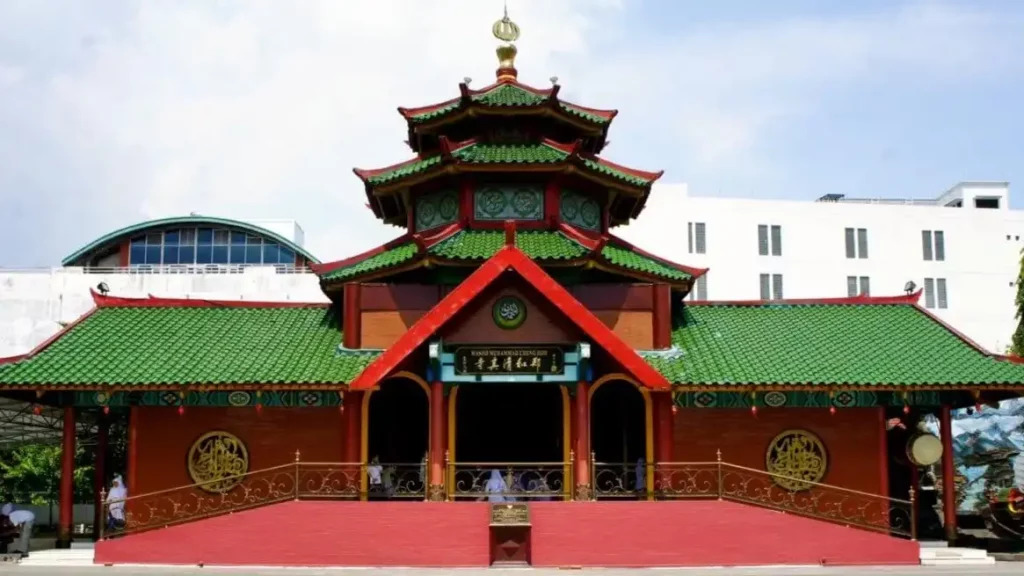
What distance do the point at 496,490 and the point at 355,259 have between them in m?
7.48

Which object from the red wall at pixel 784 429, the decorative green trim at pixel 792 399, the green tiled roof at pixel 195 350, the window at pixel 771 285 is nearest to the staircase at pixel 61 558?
the green tiled roof at pixel 195 350

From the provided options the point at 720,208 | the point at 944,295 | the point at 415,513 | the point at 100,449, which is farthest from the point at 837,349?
the point at 944,295

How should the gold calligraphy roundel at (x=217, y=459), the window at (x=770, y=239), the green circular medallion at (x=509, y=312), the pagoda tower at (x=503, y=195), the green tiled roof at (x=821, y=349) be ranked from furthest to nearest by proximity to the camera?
the window at (x=770, y=239)
the pagoda tower at (x=503, y=195)
the gold calligraphy roundel at (x=217, y=459)
the green tiled roof at (x=821, y=349)
the green circular medallion at (x=509, y=312)

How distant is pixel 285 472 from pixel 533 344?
6101mm

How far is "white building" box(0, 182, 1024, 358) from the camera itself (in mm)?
54938

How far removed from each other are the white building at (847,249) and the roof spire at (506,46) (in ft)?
94.3

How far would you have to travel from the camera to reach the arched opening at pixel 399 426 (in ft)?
81.3

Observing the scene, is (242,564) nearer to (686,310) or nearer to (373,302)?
(373,302)

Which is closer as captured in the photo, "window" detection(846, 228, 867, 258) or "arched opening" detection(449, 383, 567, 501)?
"arched opening" detection(449, 383, 567, 501)

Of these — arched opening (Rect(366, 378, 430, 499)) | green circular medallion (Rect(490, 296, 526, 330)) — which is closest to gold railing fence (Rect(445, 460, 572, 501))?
arched opening (Rect(366, 378, 430, 499))

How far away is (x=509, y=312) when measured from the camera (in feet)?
73.5

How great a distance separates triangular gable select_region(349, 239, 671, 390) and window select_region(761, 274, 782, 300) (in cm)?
3885

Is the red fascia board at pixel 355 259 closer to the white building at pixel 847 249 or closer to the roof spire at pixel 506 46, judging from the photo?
the roof spire at pixel 506 46

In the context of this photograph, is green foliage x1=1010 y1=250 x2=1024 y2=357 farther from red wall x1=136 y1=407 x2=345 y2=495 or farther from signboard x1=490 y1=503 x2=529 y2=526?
red wall x1=136 y1=407 x2=345 y2=495
